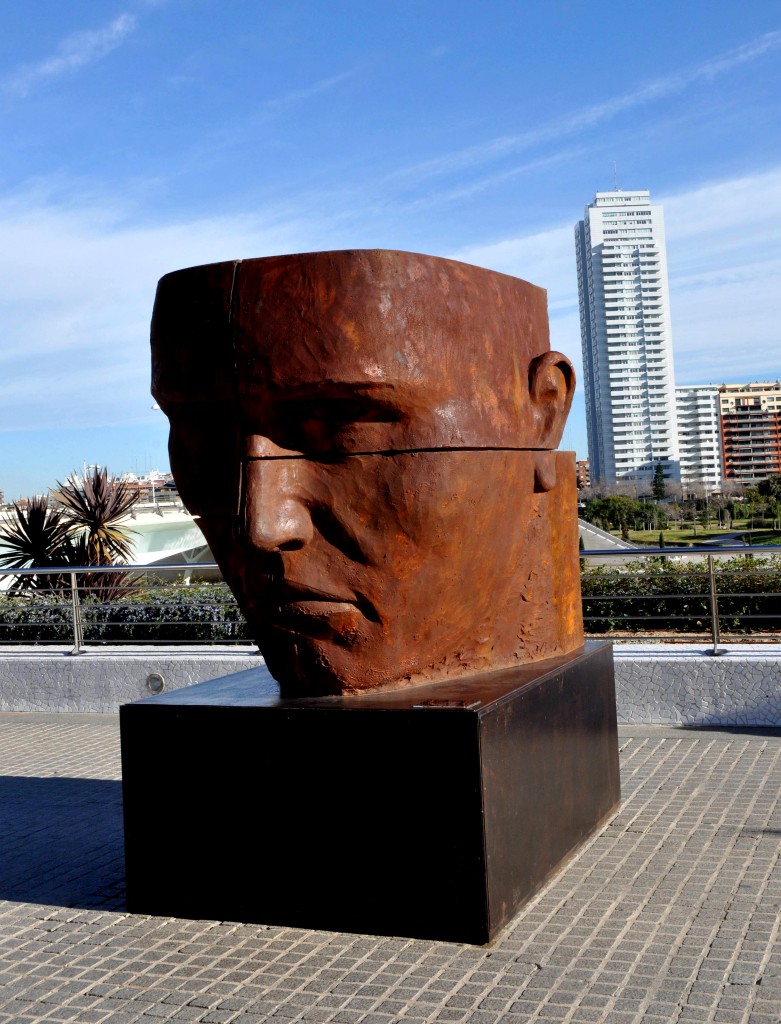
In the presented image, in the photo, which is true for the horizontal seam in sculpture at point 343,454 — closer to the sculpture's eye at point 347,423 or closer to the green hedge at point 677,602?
the sculpture's eye at point 347,423

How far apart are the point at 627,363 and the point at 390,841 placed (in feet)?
254

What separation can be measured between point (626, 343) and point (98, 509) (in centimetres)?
6961

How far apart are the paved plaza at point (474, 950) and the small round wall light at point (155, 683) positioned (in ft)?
10.9

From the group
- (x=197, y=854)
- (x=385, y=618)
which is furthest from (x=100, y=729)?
(x=385, y=618)

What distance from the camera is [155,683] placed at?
362 inches

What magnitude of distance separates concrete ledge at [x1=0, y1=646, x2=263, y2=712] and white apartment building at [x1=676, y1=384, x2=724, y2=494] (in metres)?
59.2

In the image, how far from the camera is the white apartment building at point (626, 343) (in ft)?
245

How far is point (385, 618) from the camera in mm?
4430

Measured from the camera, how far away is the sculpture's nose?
4.22 m

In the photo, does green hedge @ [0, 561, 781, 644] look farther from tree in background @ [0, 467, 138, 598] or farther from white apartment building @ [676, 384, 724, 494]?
white apartment building @ [676, 384, 724, 494]

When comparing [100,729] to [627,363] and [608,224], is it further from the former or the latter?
[608,224]

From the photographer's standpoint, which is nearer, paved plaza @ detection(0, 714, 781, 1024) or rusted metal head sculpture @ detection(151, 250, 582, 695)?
paved plaza @ detection(0, 714, 781, 1024)

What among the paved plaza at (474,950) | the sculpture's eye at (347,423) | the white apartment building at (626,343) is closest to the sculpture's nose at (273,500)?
the sculpture's eye at (347,423)

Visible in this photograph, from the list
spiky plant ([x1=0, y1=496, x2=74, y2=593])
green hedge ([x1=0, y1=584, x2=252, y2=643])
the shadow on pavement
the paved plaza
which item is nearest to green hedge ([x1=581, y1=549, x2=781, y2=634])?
green hedge ([x1=0, y1=584, x2=252, y2=643])
